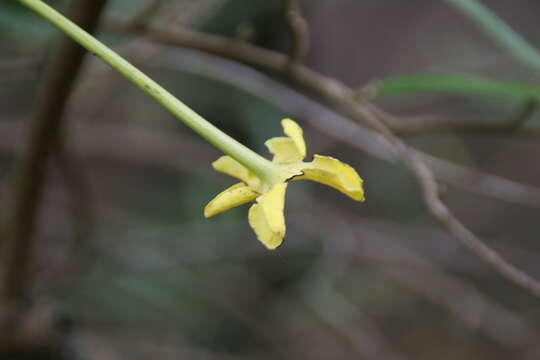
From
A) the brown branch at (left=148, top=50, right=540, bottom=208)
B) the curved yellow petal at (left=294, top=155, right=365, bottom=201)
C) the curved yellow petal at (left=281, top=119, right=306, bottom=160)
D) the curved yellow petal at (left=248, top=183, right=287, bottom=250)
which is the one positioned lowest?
the curved yellow petal at (left=248, top=183, right=287, bottom=250)

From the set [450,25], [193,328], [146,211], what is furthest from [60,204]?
[450,25]

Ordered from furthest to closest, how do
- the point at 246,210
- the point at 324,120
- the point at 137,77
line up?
the point at 246,210, the point at 324,120, the point at 137,77

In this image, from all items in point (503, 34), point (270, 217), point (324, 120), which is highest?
point (324, 120)

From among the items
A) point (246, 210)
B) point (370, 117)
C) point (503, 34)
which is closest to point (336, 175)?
point (370, 117)

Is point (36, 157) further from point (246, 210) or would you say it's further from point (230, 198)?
point (246, 210)

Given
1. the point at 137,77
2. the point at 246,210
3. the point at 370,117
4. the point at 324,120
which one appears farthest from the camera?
the point at 246,210

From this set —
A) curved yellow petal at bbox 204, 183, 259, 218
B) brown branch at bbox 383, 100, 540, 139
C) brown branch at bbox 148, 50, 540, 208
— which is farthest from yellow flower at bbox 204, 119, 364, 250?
brown branch at bbox 148, 50, 540, 208

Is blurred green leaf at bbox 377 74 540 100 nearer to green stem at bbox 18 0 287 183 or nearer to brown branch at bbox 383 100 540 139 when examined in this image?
brown branch at bbox 383 100 540 139

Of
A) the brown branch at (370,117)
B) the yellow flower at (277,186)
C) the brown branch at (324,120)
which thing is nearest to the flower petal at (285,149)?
the yellow flower at (277,186)
